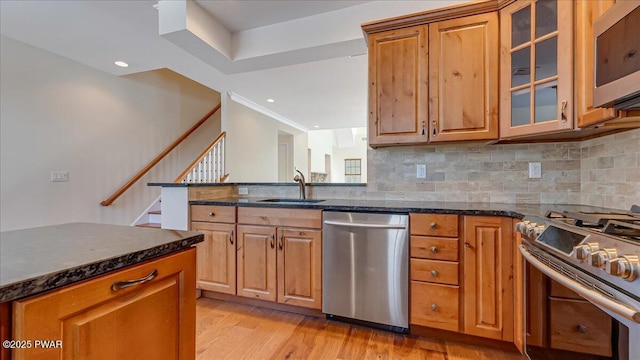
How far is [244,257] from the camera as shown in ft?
7.60

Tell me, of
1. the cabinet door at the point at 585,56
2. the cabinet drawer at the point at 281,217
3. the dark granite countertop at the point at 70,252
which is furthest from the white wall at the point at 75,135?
the cabinet door at the point at 585,56

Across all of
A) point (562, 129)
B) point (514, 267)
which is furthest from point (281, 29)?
point (514, 267)

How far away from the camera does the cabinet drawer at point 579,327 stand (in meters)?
0.97

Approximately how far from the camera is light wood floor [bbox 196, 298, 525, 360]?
1.75m

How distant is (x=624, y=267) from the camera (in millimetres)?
820

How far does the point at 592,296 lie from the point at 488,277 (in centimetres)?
86

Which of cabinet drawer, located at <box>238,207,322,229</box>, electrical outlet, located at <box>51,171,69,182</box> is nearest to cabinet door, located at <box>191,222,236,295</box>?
cabinet drawer, located at <box>238,207,322,229</box>

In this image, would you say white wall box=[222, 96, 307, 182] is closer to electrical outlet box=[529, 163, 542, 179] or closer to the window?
electrical outlet box=[529, 163, 542, 179]

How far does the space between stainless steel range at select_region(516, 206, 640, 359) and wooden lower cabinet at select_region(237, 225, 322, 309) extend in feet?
4.38

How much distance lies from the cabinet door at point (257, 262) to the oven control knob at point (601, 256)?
5.94ft

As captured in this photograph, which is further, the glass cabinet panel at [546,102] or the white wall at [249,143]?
the white wall at [249,143]

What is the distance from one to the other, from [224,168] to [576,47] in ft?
13.4

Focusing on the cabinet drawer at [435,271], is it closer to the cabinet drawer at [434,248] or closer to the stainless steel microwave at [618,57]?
the cabinet drawer at [434,248]

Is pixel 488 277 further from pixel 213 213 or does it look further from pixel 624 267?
pixel 213 213
